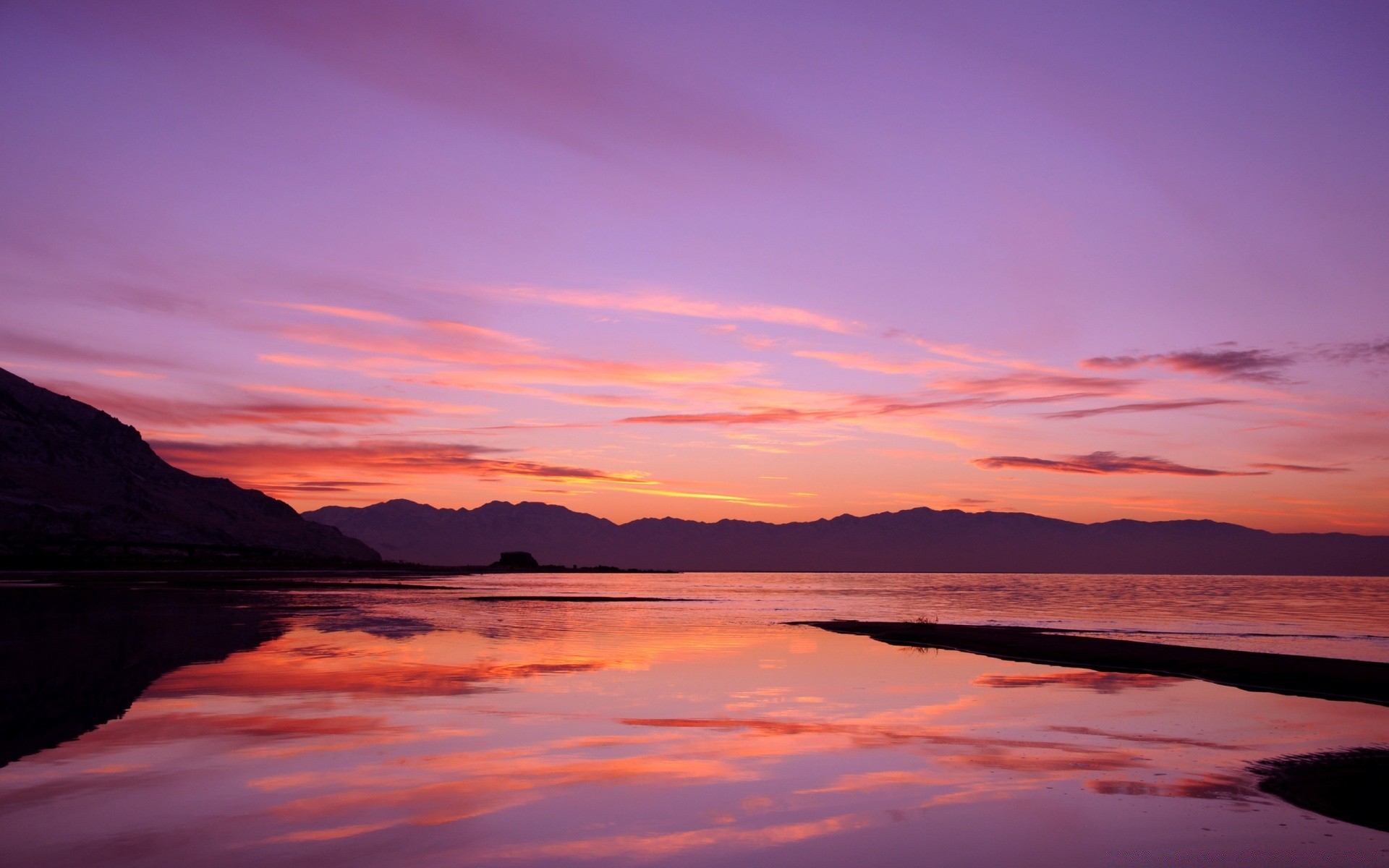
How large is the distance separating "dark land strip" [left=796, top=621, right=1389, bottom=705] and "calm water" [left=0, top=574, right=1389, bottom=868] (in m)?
2.00

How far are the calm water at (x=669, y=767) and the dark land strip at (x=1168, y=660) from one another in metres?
2.00

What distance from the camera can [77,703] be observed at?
2173 centimetres

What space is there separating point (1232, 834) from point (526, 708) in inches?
594

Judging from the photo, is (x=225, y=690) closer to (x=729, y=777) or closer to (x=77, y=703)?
(x=77, y=703)

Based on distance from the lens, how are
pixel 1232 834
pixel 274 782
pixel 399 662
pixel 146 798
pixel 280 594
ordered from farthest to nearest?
pixel 280 594, pixel 399 662, pixel 274 782, pixel 146 798, pixel 1232 834

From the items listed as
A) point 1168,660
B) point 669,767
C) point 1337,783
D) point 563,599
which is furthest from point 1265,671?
point 563,599

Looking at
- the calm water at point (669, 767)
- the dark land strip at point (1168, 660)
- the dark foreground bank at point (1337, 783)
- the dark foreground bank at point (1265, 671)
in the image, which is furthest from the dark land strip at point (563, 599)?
the dark foreground bank at point (1337, 783)

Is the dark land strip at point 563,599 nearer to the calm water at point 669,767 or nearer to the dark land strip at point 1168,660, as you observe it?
the dark land strip at point 1168,660

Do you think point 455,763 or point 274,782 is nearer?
point 274,782

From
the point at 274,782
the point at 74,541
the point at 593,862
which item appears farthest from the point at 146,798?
the point at 74,541

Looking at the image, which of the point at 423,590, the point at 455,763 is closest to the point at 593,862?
the point at 455,763

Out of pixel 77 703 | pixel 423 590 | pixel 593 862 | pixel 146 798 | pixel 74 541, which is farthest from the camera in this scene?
pixel 74 541

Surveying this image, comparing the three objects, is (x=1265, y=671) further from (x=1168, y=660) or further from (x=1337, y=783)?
(x=1337, y=783)

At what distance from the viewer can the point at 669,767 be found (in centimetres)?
1681
